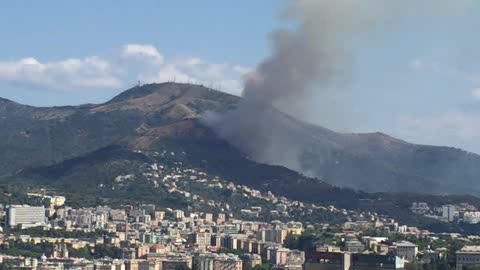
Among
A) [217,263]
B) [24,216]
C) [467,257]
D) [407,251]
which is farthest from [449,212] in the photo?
[467,257]

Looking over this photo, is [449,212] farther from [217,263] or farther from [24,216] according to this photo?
[217,263]

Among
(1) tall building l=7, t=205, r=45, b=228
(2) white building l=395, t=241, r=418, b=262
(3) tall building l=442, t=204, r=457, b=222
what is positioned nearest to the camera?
(2) white building l=395, t=241, r=418, b=262

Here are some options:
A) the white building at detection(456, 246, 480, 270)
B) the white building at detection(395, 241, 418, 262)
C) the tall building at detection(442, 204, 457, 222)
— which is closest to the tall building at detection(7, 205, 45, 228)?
the white building at detection(395, 241, 418, 262)

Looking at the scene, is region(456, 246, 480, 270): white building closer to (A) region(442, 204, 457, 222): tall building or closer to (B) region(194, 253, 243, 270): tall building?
(B) region(194, 253, 243, 270): tall building

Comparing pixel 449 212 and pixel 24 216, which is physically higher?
pixel 449 212

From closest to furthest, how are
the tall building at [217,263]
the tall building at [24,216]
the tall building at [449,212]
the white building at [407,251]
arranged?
the tall building at [217,263], the white building at [407,251], the tall building at [24,216], the tall building at [449,212]

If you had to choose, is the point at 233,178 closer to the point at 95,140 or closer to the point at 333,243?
the point at 95,140

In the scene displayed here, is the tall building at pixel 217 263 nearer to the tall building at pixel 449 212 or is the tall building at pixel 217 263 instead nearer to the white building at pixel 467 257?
the white building at pixel 467 257

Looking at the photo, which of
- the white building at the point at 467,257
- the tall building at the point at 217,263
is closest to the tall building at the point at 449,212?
the tall building at the point at 217,263
